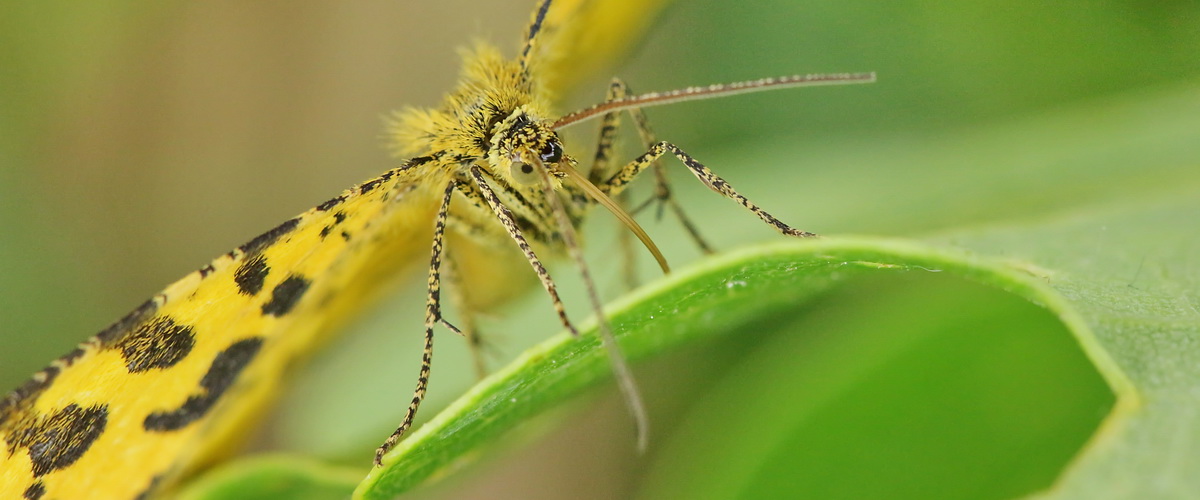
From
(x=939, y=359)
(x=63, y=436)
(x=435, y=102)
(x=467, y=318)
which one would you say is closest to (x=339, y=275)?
(x=467, y=318)

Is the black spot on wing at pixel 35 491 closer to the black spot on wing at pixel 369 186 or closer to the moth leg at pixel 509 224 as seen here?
the black spot on wing at pixel 369 186

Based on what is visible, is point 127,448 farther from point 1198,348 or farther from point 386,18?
point 386,18

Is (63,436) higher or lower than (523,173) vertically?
lower

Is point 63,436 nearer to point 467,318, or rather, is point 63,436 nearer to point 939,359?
point 467,318

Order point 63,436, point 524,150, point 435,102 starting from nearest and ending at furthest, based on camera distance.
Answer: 1. point 63,436
2. point 524,150
3. point 435,102

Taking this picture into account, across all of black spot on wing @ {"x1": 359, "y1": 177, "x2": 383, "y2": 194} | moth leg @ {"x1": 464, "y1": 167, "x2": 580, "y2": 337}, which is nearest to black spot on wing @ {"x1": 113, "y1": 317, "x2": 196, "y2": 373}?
black spot on wing @ {"x1": 359, "y1": 177, "x2": 383, "y2": 194}

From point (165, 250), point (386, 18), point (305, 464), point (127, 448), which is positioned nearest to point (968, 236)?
point (305, 464)

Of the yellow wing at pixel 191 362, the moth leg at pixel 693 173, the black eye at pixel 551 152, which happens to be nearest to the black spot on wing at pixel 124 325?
the yellow wing at pixel 191 362
